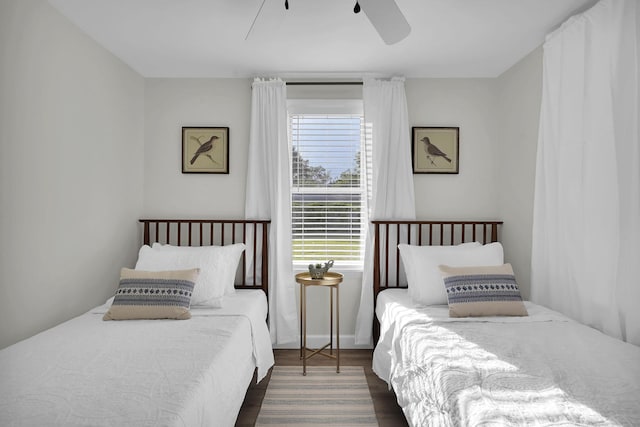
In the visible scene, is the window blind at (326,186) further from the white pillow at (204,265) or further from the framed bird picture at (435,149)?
the white pillow at (204,265)

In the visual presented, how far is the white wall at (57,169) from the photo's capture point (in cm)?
201

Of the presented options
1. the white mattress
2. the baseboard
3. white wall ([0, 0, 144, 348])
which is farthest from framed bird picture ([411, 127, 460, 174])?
white wall ([0, 0, 144, 348])

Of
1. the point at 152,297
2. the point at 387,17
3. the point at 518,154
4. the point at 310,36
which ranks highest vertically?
the point at 310,36

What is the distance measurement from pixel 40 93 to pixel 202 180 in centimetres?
142

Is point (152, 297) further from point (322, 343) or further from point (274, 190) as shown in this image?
point (322, 343)

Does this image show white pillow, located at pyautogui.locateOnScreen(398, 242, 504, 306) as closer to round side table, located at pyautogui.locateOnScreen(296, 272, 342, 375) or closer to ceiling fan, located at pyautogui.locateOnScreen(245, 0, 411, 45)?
round side table, located at pyautogui.locateOnScreen(296, 272, 342, 375)

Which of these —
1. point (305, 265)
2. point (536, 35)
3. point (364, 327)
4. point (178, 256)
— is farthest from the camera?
point (305, 265)

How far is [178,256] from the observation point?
9.27ft

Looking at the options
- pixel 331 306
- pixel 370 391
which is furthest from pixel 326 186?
pixel 370 391

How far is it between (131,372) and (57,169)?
1.44 metres

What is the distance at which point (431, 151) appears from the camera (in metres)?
3.43

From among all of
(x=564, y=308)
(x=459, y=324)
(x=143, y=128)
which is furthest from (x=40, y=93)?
(x=564, y=308)

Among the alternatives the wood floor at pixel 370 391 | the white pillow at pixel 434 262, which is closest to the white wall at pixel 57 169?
the wood floor at pixel 370 391

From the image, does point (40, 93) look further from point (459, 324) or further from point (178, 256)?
point (459, 324)
